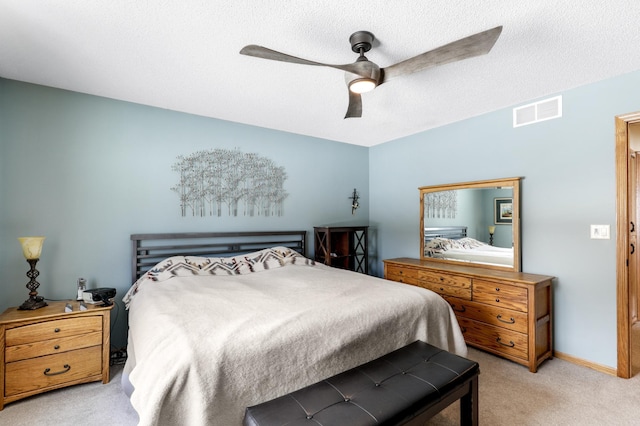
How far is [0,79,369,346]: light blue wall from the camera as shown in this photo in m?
2.57

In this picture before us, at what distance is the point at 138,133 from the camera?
3090 mm

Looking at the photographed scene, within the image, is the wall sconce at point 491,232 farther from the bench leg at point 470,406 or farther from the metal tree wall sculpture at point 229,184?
the metal tree wall sculpture at point 229,184

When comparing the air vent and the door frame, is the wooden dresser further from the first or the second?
the air vent

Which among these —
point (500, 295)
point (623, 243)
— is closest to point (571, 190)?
point (623, 243)

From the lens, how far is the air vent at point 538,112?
285 centimetres

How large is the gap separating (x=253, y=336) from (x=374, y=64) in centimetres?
176

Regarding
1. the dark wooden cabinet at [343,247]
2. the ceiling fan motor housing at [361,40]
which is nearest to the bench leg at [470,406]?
the ceiling fan motor housing at [361,40]

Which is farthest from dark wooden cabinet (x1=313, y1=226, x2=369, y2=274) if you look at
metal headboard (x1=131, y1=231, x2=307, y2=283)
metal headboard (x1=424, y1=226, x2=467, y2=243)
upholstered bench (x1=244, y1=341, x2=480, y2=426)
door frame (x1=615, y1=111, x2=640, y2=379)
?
door frame (x1=615, y1=111, x2=640, y2=379)

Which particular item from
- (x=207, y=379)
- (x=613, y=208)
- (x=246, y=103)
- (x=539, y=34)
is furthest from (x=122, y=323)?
(x=613, y=208)

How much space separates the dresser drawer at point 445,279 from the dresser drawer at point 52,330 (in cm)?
315

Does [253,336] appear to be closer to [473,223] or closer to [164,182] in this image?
[164,182]

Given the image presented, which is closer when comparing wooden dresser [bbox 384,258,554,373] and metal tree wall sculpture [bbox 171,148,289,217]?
wooden dresser [bbox 384,258,554,373]

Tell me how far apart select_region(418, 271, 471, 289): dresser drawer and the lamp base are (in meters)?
3.57

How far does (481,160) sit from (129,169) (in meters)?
3.74
